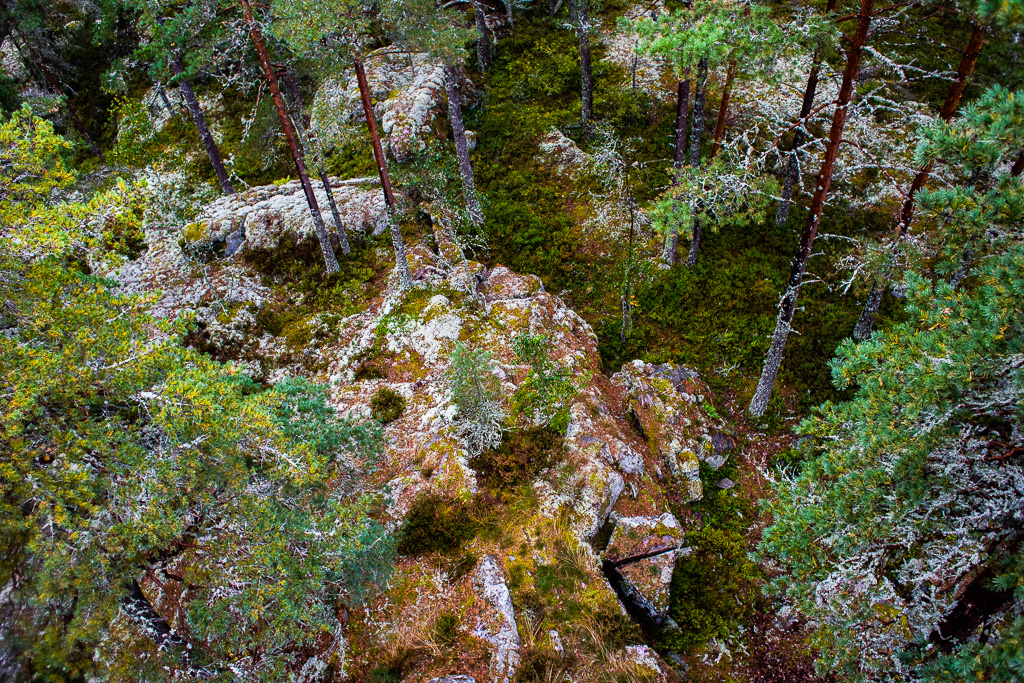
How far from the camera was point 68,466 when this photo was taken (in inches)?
239

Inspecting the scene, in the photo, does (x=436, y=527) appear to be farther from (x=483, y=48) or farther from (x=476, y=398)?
(x=483, y=48)

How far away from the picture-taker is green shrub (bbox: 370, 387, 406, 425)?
12523 mm

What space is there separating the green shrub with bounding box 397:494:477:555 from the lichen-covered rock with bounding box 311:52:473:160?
14.4 m

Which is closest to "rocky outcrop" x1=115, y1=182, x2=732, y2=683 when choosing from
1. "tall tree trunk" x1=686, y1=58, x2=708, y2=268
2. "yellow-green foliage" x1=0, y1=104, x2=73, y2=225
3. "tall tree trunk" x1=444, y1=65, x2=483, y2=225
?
"tall tree trunk" x1=444, y1=65, x2=483, y2=225

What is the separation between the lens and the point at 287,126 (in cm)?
1459

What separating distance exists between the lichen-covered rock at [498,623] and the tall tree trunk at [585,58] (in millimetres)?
18758

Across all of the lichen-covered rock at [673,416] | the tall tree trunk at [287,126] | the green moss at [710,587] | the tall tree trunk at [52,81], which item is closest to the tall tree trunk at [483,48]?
the tall tree trunk at [287,126]

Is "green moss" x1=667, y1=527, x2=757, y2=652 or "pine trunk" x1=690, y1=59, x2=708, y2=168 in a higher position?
"pine trunk" x1=690, y1=59, x2=708, y2=168

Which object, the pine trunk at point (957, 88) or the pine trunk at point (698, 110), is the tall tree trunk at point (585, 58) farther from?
the pine trunk at point (957, 88)

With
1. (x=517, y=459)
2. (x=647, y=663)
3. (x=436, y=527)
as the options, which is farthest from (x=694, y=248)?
(x=647, y=663)

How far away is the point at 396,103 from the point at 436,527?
17686 millimetres

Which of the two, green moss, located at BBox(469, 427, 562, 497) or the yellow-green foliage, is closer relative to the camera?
the yellow-green foliage

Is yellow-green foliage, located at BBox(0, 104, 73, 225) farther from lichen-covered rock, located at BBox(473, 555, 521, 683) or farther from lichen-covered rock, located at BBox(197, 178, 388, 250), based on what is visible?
lichen-covered rock, located at BBox(197, 178, 388, 250)

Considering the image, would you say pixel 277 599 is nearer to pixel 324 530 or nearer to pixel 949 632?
pixel 324 530
